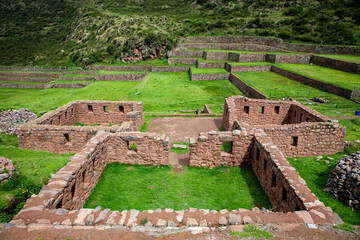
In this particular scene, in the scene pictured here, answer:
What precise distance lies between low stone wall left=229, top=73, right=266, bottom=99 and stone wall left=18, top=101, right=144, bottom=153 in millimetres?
13366

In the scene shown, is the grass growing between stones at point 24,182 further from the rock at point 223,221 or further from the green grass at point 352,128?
the green grass at point 352,128

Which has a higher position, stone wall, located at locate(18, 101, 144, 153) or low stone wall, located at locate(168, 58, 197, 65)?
low stone wall, located at locate(168, 58, 197, 65)

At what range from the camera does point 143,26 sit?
68.7 m

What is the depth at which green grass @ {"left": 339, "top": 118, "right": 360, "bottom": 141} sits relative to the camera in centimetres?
1299

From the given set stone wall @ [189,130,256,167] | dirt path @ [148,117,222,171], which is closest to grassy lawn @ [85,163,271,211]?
stone wall @ [189,130,256,167]

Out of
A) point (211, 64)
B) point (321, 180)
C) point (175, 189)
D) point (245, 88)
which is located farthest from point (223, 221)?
point (211, 64)

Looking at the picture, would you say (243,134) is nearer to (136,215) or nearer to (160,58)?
(136,215)

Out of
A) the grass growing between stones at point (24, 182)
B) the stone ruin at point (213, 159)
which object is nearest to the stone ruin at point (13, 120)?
the stone ruin at point (213, 159)

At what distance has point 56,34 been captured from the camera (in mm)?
94000

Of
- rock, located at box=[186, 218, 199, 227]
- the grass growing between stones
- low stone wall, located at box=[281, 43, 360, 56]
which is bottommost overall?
the grass growing between stones

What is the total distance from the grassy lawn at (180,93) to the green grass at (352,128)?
9497 millimetres

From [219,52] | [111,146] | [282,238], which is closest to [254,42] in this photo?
[219,52]

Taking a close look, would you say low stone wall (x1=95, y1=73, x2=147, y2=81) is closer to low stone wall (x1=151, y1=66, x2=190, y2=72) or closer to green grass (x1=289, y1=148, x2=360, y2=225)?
low stone wall (x1=151, y1=66, x2=190, y2=72)

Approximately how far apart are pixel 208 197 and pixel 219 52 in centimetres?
4010
